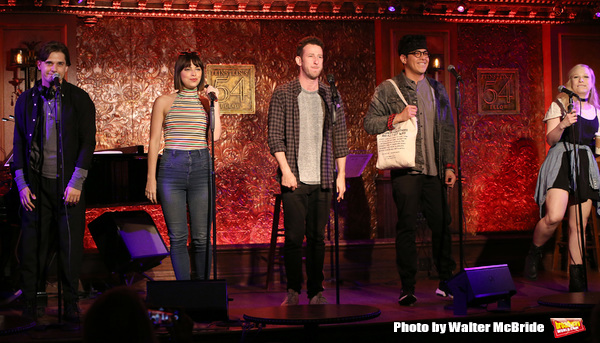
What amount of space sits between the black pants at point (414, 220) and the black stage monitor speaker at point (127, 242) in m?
Result: 2.05

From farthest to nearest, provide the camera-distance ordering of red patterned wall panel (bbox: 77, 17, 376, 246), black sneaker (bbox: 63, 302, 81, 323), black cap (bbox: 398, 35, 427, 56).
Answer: red patterned wall panel (bbox: 77, 17, 376, 246) → black cap (bbox: 398, 35, 427, 56) → black sneaker (bbox: 63, 302, 81, 323)

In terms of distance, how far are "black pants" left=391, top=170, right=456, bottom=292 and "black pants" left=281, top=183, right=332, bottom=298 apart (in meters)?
0.54

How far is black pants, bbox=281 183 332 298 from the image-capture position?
4.07m

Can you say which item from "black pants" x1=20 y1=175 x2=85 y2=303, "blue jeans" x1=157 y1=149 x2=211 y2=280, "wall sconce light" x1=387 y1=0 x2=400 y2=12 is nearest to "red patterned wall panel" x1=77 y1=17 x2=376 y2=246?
"wall sconce light" x1=387 y1=0 x2=400 y2=12

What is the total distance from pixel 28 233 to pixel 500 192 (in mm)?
5351

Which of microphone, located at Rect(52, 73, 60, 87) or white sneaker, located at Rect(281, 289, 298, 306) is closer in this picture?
microphone, located at Rect(52, 73, 60, 87)

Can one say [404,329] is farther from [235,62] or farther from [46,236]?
[235,62]

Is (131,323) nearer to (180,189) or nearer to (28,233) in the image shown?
(180,189)

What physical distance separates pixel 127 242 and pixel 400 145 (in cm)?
239

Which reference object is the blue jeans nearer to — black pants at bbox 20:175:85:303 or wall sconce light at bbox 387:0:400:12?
black pants at bbox 20:175:85:303

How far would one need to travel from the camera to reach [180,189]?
4027 mm

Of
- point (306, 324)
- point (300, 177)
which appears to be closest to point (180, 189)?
point (300, 177)

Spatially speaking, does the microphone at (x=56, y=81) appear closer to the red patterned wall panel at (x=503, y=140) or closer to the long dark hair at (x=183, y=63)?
the long dark hair at (x=183, y=63)

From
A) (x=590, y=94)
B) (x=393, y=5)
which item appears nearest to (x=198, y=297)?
(x=590, y=94)
